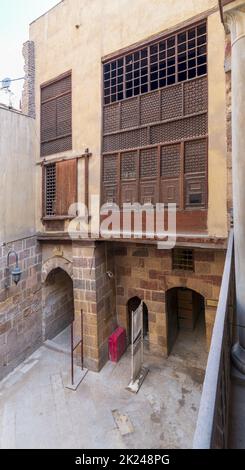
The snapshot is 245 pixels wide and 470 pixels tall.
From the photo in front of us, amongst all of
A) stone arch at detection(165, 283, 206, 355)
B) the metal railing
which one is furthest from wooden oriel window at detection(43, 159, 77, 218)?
the metal railing

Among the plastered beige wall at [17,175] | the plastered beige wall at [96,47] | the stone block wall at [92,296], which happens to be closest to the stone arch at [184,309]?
the stone block wall at [92,296]

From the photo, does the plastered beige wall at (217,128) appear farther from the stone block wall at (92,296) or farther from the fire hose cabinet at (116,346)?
the fire hose cabinet at (116,346)

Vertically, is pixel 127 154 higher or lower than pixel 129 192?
higher

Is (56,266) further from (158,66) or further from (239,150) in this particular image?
(239,150)

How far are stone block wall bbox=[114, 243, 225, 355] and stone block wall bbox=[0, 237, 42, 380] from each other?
2836mm

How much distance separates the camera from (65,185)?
834cm

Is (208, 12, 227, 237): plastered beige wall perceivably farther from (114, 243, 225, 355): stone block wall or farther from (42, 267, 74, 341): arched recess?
(42, 267, 74, 341): arched recess

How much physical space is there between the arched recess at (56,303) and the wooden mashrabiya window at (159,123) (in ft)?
13.3

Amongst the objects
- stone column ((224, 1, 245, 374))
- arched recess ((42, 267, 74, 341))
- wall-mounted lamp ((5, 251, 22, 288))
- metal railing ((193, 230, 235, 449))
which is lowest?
arched recess ((42, 267, 74, 341))

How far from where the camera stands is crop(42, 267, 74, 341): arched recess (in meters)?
9.57

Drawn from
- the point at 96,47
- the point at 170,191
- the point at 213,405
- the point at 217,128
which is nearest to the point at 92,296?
the point at 170,191

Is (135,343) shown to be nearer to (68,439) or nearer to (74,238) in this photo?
(68,439)

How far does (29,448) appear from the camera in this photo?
559 cm

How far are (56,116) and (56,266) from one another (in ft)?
16.3
